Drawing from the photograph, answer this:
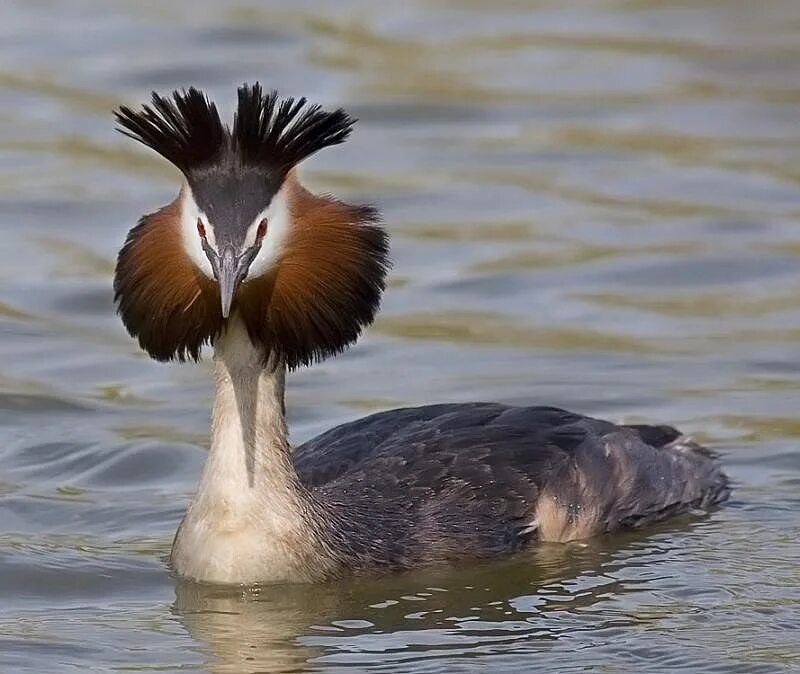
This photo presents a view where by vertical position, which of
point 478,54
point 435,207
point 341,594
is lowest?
point 341,594

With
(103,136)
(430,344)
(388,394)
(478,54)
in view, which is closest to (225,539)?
(388,394)

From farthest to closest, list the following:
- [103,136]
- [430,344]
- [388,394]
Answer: [103,136]
[430,344]
[388,394]

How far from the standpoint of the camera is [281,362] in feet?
32.1

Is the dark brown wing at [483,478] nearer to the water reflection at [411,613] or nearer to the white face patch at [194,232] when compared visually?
→ the water reflection at [411,613]

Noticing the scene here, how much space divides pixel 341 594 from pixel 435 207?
25.0 feet

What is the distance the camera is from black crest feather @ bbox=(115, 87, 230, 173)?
9305mm

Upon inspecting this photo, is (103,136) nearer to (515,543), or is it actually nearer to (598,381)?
(598,381)

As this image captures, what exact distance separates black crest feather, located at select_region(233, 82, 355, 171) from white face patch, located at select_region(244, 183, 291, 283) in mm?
142

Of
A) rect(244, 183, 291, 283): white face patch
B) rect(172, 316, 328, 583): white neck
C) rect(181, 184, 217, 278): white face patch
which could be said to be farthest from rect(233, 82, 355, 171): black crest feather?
rect(172, 316, 328, 583): white neck

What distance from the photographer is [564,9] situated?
2219 centimetres

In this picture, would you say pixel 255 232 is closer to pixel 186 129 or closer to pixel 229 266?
pixel 229 266

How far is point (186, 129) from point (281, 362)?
41.9 inches

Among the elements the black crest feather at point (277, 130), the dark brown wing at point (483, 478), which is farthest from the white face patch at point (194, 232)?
the dark brown wing at point (483, 478)

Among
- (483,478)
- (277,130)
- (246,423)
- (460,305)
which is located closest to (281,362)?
(246,423)
